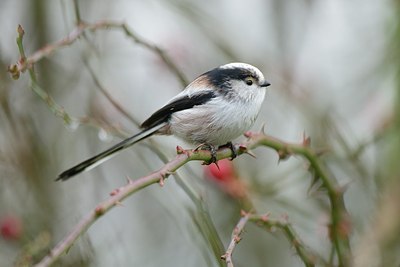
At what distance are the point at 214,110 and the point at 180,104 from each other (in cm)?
20

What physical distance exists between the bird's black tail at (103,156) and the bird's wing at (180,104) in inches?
2.2

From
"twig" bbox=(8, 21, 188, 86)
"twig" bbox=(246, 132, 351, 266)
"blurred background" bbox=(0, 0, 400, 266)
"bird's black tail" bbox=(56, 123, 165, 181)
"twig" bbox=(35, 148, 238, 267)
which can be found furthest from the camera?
"blurred background" bbox=(0, 0, 400, 266)

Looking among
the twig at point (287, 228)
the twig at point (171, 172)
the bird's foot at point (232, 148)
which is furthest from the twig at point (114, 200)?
the bird's foot at point (232, 148)

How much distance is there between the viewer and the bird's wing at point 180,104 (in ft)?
10.5

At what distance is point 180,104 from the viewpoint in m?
3.23

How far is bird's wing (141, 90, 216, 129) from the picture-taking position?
3.20m

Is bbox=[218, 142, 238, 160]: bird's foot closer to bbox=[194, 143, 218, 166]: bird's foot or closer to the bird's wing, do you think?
bbox=[194, 143, 218, 166]: bird's foot

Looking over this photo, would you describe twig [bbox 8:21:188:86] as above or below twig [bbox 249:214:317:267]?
above

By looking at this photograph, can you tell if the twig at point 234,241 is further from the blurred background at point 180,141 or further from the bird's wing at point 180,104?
the bird's wing at point 180,104

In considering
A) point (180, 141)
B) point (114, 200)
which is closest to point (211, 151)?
point (114, 200)

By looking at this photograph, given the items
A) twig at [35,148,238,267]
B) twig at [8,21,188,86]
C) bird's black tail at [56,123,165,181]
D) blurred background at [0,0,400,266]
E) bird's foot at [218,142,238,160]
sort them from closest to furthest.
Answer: twig at [35,148,238,267], twig at [8,21,188,86], bird's black tail at [56,123,165,181], bird's foot at [218,142,238,160], blurred background at [0,0,400,266]

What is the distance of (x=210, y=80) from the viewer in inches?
128

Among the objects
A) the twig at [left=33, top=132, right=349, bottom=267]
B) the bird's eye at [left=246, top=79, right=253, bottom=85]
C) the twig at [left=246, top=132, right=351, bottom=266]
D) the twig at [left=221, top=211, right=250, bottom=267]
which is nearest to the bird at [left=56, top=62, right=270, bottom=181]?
the bird's eye at [left=246, top=79, right=253, bottom=85]

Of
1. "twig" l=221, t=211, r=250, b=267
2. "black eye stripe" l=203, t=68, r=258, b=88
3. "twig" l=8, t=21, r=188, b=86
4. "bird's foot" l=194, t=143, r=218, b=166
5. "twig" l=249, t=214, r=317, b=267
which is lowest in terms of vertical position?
"twig" l=249, t=214, r=317, b=267
